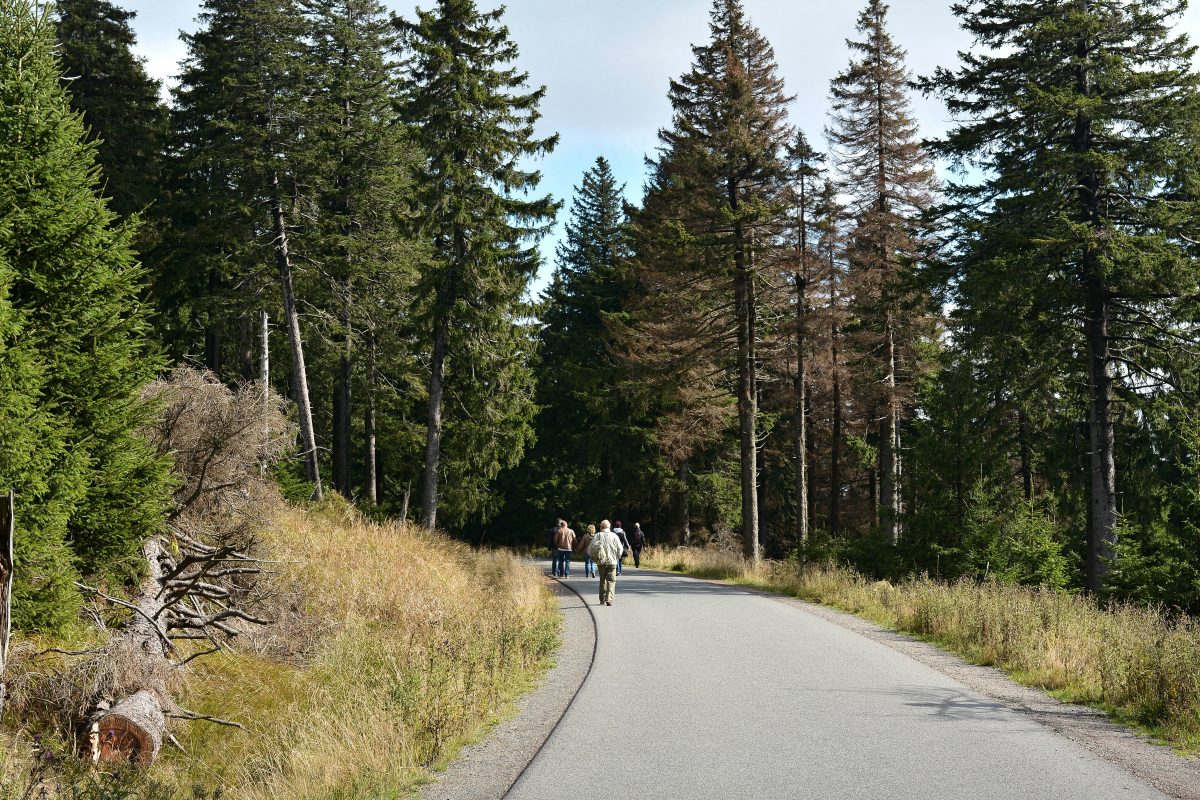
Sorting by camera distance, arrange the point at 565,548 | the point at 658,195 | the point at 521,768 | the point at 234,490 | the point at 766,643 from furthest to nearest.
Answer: the point at 658,195
the point at 565,548
the point at 234,490
the point at 766,643
the point at 521,768

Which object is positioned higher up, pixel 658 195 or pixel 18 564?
pixel 658 195

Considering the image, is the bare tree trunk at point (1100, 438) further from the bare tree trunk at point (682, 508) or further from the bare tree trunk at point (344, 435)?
the bare tree trunk at point (344, 435)

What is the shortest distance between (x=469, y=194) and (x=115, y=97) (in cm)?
1381

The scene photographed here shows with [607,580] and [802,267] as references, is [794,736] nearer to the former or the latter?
[607,580]


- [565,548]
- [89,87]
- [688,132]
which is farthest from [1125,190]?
[89,87]

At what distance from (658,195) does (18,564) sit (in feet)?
76.2

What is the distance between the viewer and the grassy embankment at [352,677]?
23.1 feet

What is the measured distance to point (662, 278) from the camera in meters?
28.8

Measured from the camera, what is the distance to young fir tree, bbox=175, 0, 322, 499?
27328 millimetres

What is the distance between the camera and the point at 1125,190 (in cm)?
2006

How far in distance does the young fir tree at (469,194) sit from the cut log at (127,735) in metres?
19.0

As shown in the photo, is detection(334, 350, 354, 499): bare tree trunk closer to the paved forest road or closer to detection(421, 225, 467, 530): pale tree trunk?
detection(421, 225, 467, 530): pale tree trunk

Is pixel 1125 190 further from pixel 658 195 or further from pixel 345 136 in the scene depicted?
pixel 345 136

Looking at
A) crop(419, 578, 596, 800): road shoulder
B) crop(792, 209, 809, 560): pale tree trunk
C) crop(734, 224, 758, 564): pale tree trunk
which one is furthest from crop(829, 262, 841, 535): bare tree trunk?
crop(419, 578, 596, 800): road shoulder
